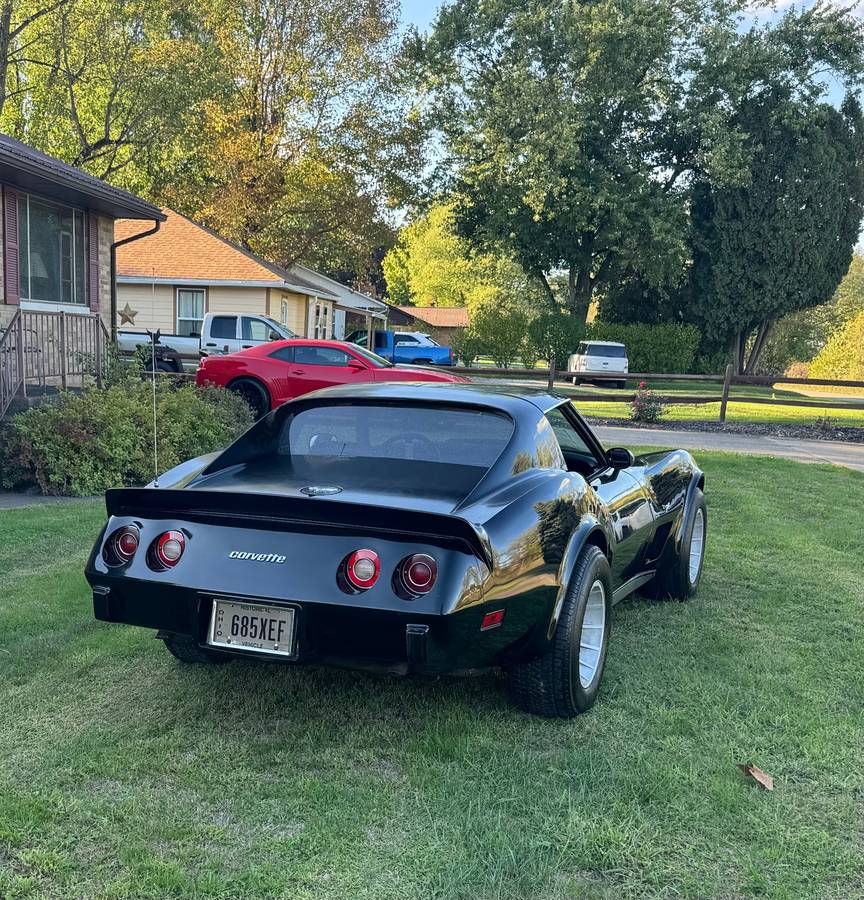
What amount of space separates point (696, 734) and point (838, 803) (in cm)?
58

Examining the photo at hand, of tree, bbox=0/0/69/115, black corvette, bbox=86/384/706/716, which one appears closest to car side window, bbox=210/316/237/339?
tree, bbox=0/0/69/115

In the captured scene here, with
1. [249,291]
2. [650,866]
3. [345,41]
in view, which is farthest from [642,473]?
[345,41]

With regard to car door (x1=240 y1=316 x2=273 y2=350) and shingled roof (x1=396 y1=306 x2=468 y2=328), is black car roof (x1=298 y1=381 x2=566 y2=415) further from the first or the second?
shingled roof (x1=396 y1=306 x2=468 y2=328)

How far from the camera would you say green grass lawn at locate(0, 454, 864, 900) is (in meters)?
2.43

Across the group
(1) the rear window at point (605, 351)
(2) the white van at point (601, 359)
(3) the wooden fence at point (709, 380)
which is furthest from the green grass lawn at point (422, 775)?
(1) the rear window at point (605, 351)

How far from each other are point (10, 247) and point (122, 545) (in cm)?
1064

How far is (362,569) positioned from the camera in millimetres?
2877

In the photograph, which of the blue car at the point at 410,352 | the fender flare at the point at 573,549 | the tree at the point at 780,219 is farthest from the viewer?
the blue car at the point at 410,352

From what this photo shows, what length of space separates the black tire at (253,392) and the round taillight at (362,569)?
10946 millimetres

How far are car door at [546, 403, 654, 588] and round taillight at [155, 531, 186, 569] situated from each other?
6.03ft

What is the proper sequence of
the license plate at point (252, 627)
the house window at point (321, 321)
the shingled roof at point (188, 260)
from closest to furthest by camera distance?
the license plate at point (252, 627)
the shingled roof at point (188, 260)
the house window at point (321, 321)

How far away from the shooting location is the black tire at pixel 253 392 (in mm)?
13617

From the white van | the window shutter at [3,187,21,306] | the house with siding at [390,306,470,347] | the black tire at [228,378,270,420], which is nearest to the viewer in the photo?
the window shutter at [3,187,21,306]

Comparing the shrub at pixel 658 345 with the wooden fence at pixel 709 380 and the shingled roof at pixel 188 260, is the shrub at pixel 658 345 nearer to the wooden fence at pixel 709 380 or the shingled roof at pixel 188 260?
the wooden fence at pixel 709 380
